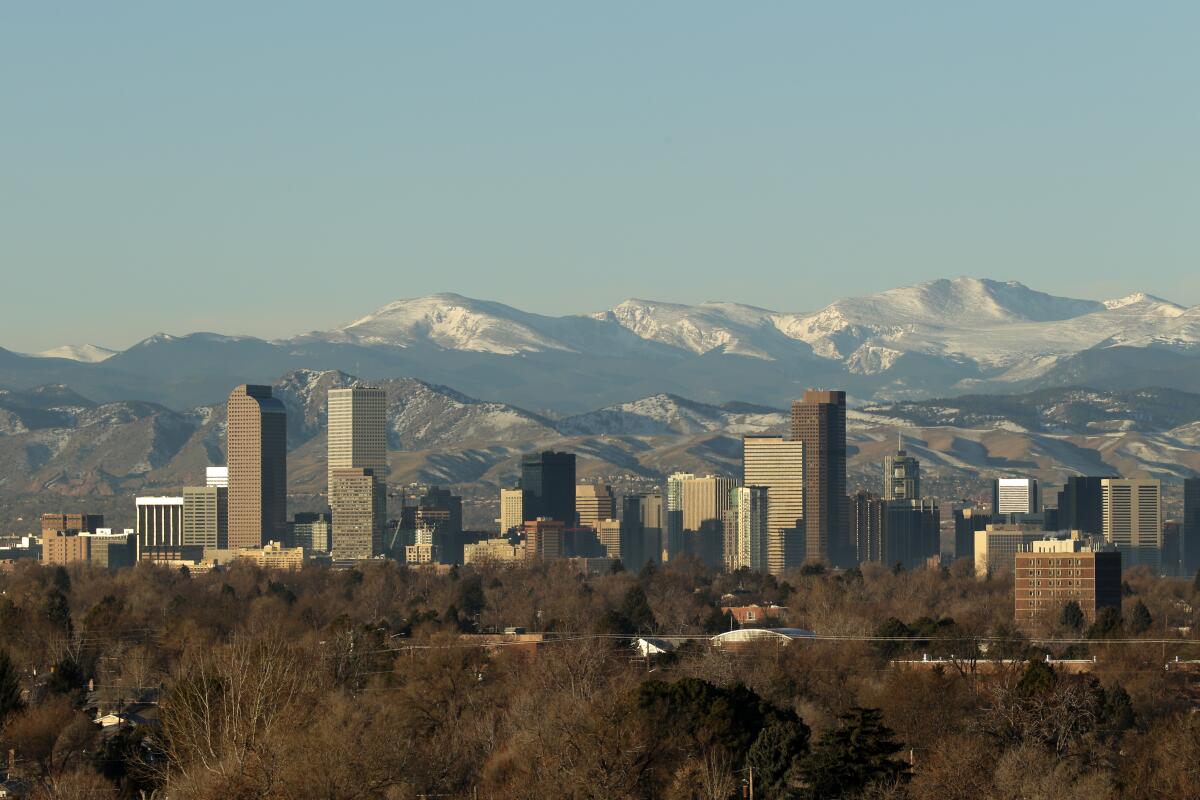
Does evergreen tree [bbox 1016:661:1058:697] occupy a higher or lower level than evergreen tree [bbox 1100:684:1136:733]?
higher

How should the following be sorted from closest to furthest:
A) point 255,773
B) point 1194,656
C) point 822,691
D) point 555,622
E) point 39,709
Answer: point 255,773 → point 39,709 → point 822,691 → point 1194,656 → point 555,622

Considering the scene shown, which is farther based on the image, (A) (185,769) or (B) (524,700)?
(B) (524,700)

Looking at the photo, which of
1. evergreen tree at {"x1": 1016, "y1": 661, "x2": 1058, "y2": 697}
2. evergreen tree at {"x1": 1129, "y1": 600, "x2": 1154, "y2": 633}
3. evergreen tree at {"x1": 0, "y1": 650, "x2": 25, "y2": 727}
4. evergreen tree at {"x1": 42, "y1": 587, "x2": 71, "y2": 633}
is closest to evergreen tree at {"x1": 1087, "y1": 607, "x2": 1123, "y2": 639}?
evergreen tree at {"x1": 1129, "y1": 600, "x2": 1154, "y2": 633}

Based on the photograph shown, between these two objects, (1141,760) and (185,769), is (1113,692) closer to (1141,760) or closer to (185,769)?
(1141,760)

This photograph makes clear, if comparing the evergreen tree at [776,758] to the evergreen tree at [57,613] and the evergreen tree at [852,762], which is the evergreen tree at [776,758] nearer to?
the evergreen tree at [852,762]

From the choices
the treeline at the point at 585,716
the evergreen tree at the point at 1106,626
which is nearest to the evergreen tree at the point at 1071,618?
the evergreen tree at the point at 1106,626

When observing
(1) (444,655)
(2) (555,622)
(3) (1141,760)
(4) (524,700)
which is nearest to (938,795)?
(3) (1141,760)

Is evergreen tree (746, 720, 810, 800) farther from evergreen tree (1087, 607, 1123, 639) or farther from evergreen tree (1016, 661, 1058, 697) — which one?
evergreen tree (1087, 607, 1123, 639)

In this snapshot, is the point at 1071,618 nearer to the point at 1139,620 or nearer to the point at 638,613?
the point at 1139,620
